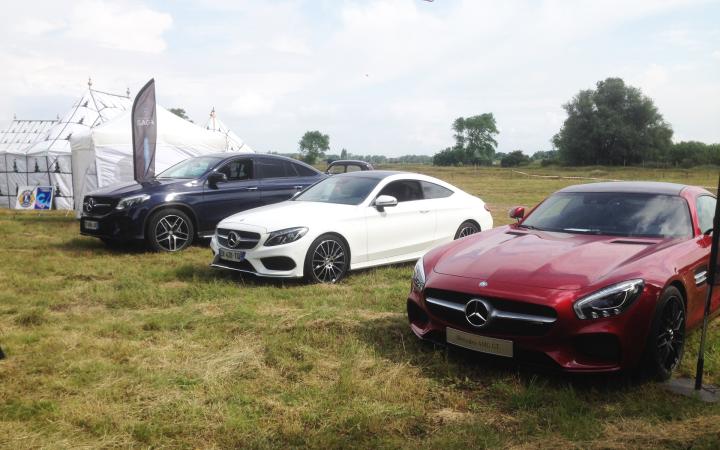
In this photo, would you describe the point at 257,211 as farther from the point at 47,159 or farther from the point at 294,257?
the point at 47,159

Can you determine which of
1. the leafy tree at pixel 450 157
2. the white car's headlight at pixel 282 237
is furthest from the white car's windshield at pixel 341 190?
the leafy tree at pixel 450 157

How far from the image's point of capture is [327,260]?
7363 mm

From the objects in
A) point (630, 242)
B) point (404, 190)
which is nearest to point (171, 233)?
point (404, 190)

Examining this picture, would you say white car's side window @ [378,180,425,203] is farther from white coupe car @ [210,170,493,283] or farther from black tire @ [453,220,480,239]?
black tire @ [453,220,480,239]

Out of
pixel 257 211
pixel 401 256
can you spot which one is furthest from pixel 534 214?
pixel 257 211

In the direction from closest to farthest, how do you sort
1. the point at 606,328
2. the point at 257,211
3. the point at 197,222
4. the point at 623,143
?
the point at 606,328 < the point at 257,211 < the point at 197,222 < the point at 623,143

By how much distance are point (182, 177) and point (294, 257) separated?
438cm

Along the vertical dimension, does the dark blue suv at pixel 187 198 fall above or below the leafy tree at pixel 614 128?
below

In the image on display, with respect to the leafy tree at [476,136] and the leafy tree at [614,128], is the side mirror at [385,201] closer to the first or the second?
the leafy tree at [614,128]

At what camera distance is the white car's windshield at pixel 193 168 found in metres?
10.6

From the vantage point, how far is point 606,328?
3.79 metres

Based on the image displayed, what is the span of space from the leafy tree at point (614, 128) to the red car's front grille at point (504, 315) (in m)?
69.9

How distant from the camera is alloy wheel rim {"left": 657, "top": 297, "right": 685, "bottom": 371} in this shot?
4.05 m

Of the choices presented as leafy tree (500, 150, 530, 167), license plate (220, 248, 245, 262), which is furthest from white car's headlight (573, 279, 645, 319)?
leafy tree (500, 150, 530, 167)
